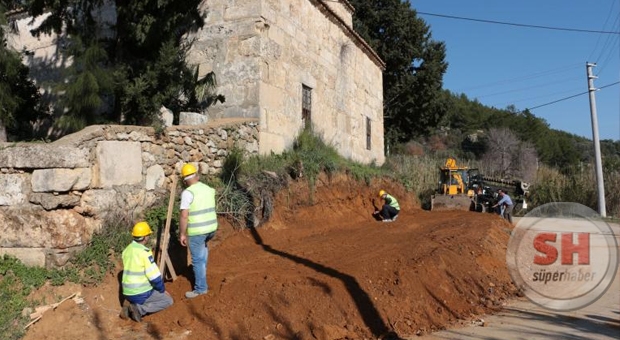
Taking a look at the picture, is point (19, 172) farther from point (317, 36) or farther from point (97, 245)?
point (317, 36)

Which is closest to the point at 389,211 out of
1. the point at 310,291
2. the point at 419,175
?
the point at 310,291

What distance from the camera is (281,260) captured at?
7930 mm

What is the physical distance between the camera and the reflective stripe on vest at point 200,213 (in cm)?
658

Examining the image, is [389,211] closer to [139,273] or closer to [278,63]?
[278,63]

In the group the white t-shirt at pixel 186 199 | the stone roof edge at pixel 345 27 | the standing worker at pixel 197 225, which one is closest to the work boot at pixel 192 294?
the standing worker at pixel 197 225

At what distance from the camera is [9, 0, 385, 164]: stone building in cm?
1178

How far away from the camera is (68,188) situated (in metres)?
6.86

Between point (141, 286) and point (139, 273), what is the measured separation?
0.16 meters

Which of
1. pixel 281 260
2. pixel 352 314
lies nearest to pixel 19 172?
pixel 281 260

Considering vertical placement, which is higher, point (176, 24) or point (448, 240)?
point (176, 24)

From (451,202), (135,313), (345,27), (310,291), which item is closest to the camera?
(135,313)

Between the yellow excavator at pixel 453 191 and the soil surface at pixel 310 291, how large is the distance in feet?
27.6

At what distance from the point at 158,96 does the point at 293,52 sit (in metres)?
4.83

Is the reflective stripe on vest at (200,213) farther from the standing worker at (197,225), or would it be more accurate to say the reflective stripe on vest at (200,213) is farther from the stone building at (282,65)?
the stone building at (282,65)
